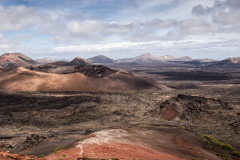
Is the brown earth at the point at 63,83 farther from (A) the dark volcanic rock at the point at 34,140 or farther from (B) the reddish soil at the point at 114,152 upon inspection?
(B) the reddish soil at the point at 114,152

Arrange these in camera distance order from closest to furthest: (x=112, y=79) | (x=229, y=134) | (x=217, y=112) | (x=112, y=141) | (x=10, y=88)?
(x=112, y=141) → (x=229, y=134) → (x=217, y=112) → (x=10, y=88) → (x=112, y=79)

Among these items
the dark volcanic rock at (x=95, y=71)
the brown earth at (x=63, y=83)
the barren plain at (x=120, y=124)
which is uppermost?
the dark volcanic rock at (x=95, y=71)

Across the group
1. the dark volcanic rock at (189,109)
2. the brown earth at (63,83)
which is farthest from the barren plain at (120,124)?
the brown earth at (63,83)

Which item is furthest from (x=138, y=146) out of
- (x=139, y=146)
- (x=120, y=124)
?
(x=120, y=124)

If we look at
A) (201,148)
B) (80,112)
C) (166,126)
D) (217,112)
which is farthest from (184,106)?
(80,112)

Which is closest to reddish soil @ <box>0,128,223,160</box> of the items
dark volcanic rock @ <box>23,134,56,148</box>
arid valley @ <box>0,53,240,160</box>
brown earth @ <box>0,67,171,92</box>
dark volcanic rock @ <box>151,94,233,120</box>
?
arid valley @ <box>0,53,240,160</box>

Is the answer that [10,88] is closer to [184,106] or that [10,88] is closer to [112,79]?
[112,79]

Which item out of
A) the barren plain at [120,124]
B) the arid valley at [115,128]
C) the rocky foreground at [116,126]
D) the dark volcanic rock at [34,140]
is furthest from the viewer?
the dark volcanic rock at [34,140]

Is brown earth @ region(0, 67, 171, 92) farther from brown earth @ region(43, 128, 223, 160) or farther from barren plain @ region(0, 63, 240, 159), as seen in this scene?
brown earth @ region(43, 128, 223, 160)
